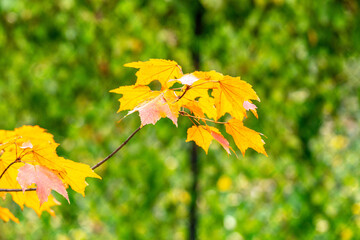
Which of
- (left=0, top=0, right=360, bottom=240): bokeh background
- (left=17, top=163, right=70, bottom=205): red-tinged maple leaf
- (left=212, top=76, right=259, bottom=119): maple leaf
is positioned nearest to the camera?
(left=17, top=163, right=70, bottom=205): red-tinged maple leaf

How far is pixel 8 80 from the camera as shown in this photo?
255cm

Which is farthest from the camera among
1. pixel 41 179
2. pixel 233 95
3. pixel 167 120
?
pixel 167 120

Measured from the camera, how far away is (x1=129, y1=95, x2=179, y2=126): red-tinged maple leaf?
76 cm

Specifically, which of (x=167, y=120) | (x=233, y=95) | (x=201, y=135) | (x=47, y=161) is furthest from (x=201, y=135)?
(x=167, y=120)

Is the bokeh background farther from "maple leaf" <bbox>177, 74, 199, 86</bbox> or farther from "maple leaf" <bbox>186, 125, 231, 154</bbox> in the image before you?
"maple leaf" <bbox>177, 74, 199, 86</bbox>

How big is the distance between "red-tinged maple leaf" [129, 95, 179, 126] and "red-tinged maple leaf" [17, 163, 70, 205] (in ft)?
0.56

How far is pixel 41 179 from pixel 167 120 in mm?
1724

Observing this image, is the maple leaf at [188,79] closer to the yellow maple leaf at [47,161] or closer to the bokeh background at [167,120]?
the yellow maple leaf at [47,161]

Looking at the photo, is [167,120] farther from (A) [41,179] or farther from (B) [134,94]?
(A) [41,179]

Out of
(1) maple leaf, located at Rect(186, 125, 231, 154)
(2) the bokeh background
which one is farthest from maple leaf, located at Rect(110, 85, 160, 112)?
(2) the bokeh background

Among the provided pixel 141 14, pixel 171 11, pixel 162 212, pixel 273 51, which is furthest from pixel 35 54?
pixel 273 51

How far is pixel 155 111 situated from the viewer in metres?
0.78

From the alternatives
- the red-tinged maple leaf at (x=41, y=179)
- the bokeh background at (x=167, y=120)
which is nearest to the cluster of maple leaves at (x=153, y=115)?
the red-tinged maple leaf at (x=41, y=179)

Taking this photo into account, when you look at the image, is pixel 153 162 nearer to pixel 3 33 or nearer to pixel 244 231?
pixel 244 231
